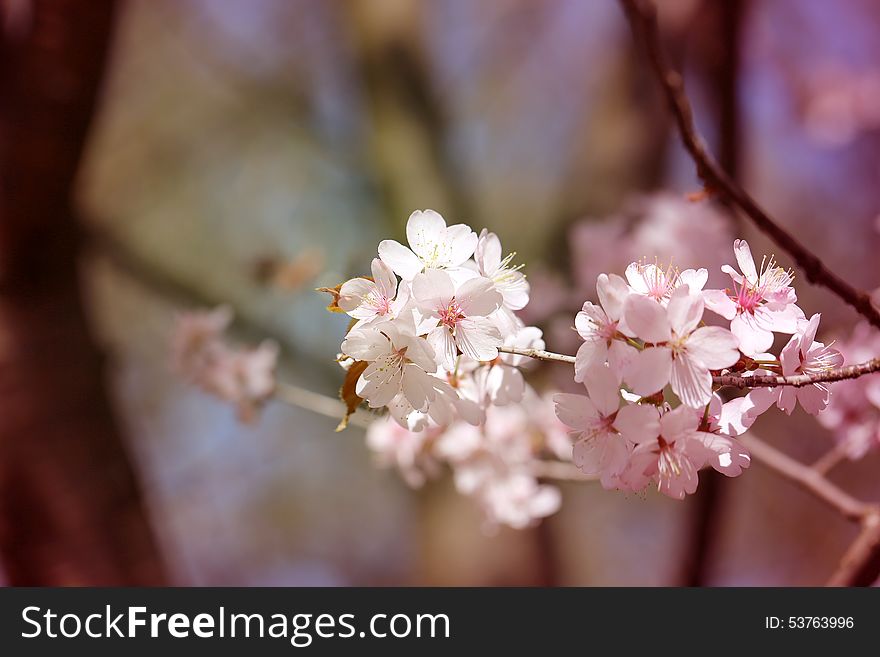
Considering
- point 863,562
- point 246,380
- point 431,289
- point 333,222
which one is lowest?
point 863,562

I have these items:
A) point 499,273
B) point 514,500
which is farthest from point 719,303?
point 514,500

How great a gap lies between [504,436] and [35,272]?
3.06 feet

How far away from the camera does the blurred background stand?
114 centimetres

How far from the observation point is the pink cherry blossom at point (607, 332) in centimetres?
39

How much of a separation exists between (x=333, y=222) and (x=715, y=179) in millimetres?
1769

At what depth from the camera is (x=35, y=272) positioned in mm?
1205

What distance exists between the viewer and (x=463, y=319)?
42 cm

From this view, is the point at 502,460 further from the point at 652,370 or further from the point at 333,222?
the point at 333,222

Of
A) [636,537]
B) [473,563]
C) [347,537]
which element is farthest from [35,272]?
[636,537]

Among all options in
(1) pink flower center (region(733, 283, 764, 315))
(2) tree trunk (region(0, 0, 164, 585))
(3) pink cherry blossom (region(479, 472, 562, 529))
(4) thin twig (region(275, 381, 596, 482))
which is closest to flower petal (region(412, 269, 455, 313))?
(1) pink flower center (region(733, 283, 764, 315))

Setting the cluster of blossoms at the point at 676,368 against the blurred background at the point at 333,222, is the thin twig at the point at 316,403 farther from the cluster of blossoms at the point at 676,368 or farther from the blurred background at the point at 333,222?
the cluster of blossoms at the point at 676,368

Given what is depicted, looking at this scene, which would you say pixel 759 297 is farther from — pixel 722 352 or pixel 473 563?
pixel 473 563

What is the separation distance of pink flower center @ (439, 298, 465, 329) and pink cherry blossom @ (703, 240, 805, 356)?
6.6 inches

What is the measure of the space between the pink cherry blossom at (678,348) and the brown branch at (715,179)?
163 mm
